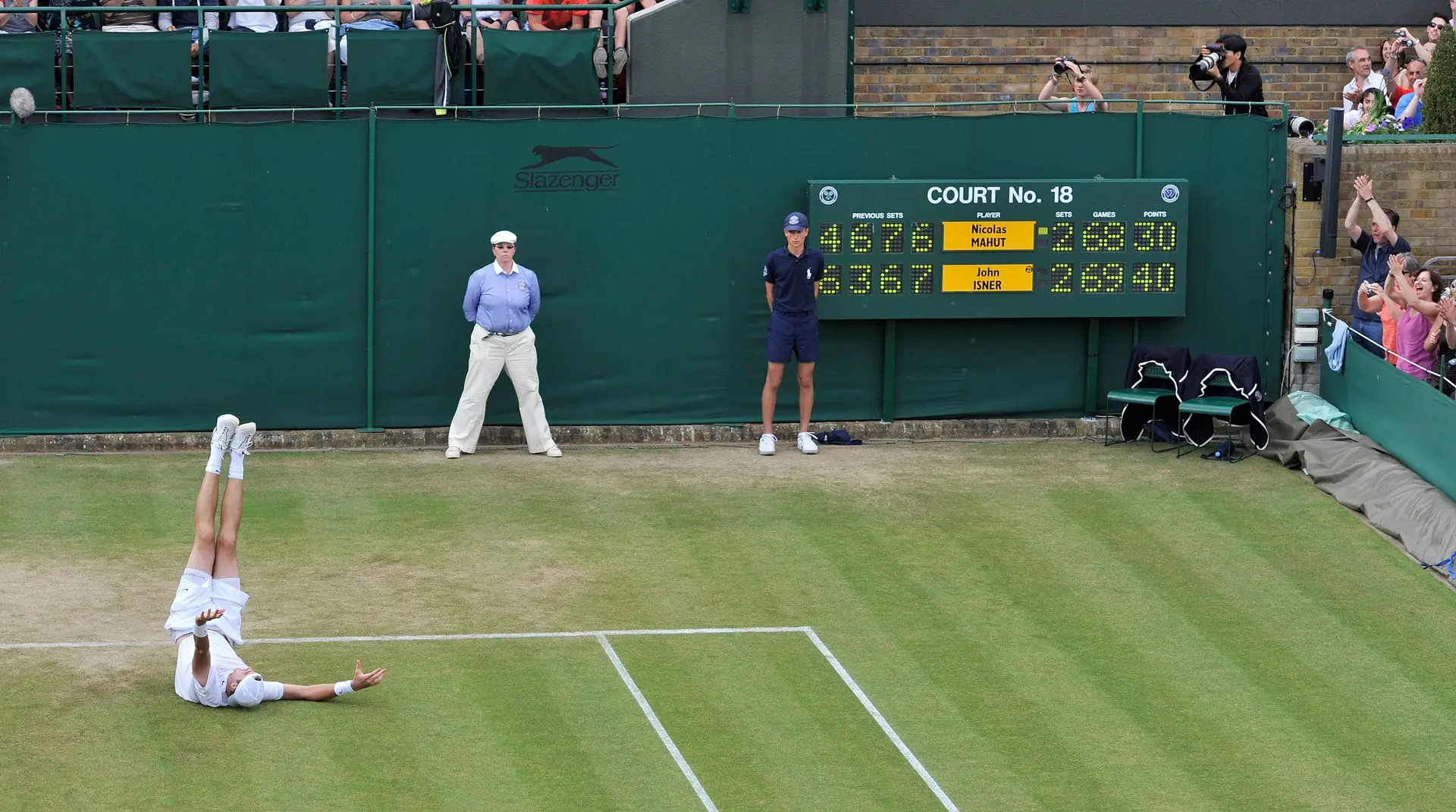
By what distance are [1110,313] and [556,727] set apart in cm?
886

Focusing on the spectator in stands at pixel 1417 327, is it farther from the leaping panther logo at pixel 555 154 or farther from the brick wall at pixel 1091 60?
the leaping panther logo at pixel 555 154

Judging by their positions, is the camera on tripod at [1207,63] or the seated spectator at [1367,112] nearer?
the camera on tripod at [1207,63]

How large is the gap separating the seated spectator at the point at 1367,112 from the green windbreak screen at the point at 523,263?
222 cm

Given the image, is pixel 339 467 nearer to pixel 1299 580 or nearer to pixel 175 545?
pixel 175 545

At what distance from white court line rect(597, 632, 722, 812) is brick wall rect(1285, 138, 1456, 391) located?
7.72 m

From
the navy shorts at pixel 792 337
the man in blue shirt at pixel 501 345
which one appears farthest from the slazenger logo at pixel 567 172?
the navy shorts at pixel 792 337

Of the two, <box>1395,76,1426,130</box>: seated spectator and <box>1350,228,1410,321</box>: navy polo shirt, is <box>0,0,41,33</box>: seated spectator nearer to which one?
<box>1350,228,1410,321</box>: navy polo shirt

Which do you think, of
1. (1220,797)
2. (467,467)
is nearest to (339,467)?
(467,467)

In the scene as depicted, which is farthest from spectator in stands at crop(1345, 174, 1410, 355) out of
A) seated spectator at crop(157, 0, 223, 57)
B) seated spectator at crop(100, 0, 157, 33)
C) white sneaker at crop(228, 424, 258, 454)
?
seated spectator at crop(100, 0, 157, 33)

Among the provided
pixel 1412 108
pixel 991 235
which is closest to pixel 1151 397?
pixel 991 235

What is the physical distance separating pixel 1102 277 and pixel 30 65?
9.96 metres

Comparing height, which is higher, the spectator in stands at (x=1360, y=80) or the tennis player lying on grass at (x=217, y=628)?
the spectator in stands at (x=1360, y=80)

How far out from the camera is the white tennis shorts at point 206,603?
11852mm

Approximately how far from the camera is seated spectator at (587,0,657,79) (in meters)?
20.1
